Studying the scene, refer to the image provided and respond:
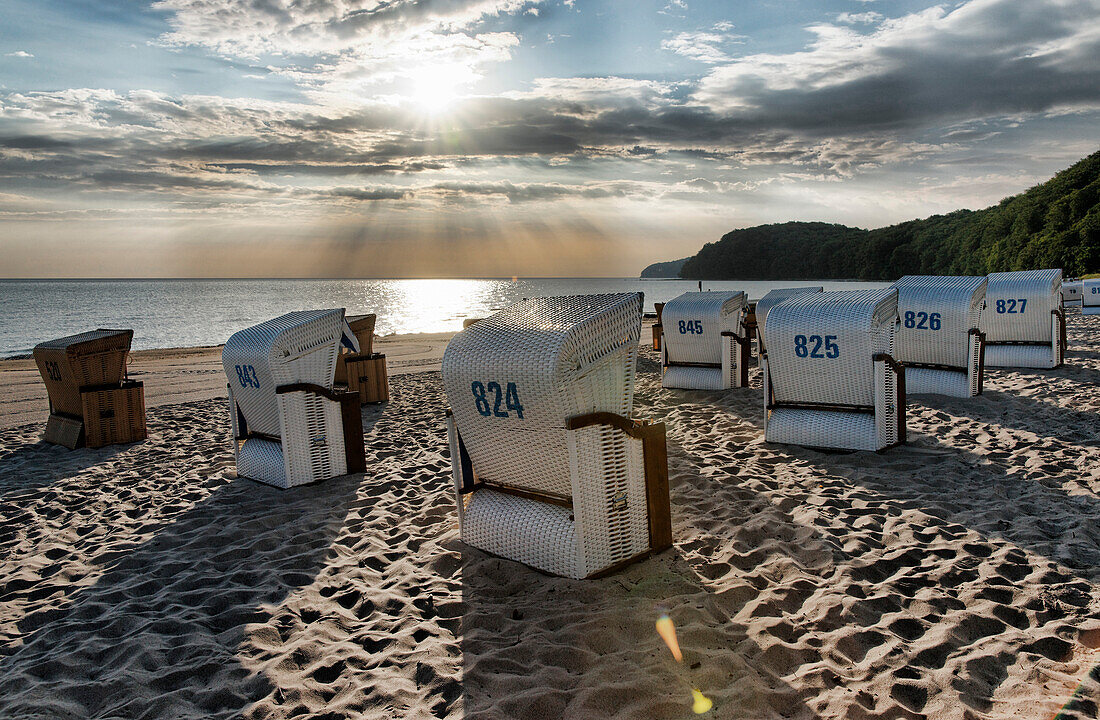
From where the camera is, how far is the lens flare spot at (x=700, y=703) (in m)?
2.84

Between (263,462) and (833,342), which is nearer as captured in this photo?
(263,462)

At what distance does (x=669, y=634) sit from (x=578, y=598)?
0.66 meters

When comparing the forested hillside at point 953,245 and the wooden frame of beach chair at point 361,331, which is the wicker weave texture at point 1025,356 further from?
the forested hillside at point 953,245

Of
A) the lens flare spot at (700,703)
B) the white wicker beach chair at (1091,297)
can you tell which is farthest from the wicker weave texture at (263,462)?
the white wicker beach chair at (1091,297)

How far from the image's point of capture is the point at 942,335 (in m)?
9.62

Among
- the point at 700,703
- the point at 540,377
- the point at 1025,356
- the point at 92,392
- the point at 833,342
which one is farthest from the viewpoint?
the point at 1025,356

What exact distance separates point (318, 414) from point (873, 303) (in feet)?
19.6

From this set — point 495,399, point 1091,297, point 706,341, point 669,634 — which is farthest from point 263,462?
point 1091,297

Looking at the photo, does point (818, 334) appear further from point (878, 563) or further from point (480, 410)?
point (480, 410)

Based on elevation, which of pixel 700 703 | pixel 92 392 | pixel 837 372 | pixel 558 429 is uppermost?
pixel 558 429

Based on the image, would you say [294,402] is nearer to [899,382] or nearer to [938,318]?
[899,382]

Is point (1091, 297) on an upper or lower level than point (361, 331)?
lower

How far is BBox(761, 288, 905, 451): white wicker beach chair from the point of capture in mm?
6668

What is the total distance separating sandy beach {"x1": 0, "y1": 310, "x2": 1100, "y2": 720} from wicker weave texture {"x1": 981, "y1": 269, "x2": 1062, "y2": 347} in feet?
20.1
